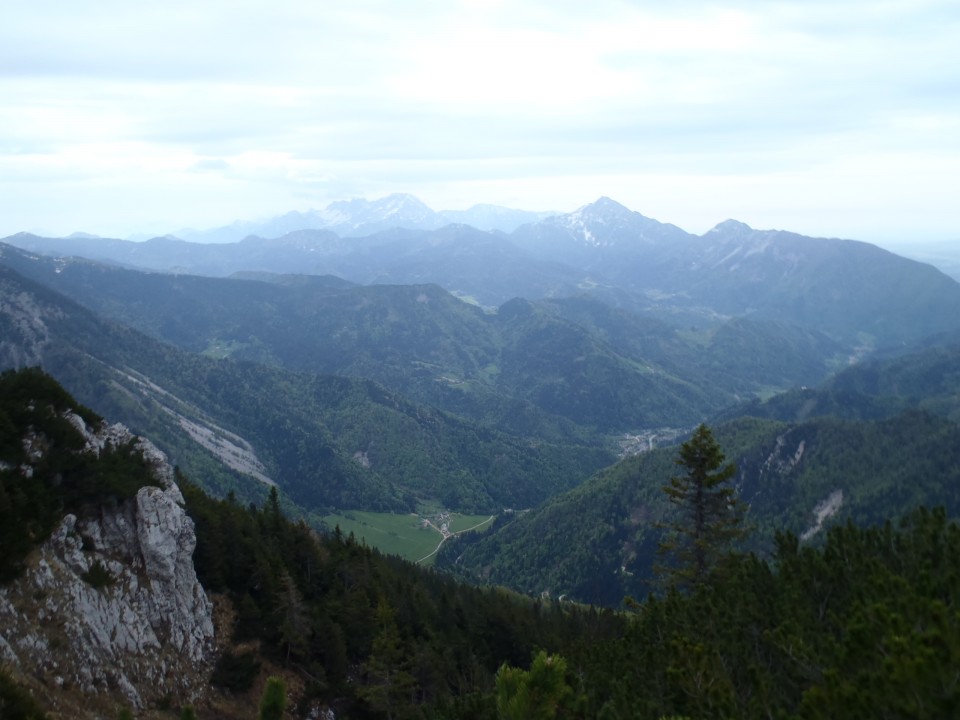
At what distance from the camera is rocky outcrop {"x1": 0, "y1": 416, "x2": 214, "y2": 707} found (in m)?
29.8

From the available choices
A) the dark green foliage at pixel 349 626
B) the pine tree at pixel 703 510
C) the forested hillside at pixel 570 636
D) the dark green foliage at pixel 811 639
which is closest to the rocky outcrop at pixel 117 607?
the forested hillside at pixel 570 636

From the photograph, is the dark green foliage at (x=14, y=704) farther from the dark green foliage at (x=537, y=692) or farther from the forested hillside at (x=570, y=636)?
the dark green foliage at (x=537, y=692)

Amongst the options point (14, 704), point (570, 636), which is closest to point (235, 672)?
point (14, 704)

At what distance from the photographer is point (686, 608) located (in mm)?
35188

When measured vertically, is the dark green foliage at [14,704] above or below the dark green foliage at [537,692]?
above

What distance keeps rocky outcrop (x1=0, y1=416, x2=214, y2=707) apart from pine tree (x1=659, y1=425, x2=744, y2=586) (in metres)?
29.0

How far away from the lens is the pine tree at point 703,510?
136ft

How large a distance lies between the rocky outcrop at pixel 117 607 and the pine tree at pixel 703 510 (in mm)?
28954

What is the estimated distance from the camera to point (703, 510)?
140 feet

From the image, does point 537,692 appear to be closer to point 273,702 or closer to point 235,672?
point 273,702

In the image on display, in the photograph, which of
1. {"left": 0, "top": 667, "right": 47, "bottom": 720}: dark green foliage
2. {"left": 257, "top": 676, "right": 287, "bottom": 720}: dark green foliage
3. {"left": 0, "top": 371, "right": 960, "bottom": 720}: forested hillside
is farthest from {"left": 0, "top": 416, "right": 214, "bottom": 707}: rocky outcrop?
{"left": 257, "top": 676, "right": 287, "bottom": 720}: dark green foliage

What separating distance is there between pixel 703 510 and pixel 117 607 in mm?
34283

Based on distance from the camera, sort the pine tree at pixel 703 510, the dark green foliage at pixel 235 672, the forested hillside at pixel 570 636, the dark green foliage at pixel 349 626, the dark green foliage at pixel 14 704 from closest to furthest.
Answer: the dark green foliage at pixel 14 704 → the forested hillside at pixel 570 636 → the dark green foliage at pixel 235 672 → the dark green foliage at pixel 349 626 → the pine tree at pixel 703 510

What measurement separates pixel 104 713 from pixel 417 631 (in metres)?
35.8
